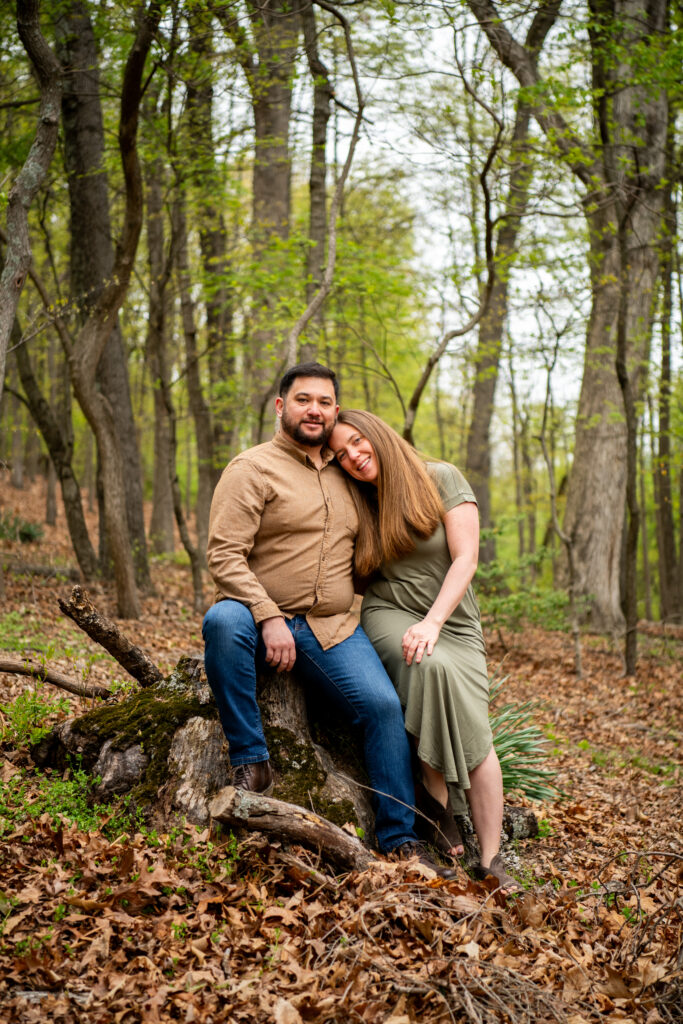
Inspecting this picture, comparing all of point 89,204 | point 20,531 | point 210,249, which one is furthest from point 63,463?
point 210,249

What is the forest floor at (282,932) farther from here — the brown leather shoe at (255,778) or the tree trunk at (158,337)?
the tree trunk at (158,337)

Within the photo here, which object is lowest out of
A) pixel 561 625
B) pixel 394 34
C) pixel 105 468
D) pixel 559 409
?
pixel 561 625

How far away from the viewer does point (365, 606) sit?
13.5 ft

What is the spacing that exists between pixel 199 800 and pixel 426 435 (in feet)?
86.4

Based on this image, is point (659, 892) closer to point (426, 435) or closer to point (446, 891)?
point (446, 891)

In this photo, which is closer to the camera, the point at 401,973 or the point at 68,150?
the point at 401,973

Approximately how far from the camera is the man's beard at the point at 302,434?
3986mm

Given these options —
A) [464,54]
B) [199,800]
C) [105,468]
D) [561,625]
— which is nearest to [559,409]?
[561,625]

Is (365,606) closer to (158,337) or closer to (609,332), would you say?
(158,337)

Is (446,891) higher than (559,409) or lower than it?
lower

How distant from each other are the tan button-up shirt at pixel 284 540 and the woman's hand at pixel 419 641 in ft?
1.00

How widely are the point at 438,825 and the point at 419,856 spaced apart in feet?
1.13

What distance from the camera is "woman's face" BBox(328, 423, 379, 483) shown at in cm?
404

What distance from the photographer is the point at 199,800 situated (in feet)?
11.9
